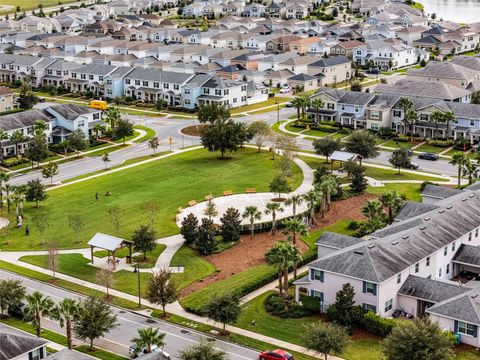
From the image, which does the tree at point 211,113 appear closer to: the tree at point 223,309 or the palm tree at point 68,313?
the tree at point 223,309

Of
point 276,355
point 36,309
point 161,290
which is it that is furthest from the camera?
point 161,290

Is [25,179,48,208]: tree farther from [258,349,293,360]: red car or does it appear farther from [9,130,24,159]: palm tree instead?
[258,349,293,360]: red car

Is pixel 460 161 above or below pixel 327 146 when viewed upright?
above

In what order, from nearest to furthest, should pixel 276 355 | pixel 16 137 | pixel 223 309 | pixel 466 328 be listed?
1. pixel 276 355
2. pixel 466 328
3. pixel 223 309
4. pixel 16 137

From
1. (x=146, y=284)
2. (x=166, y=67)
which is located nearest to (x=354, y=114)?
(x=166, y=67)

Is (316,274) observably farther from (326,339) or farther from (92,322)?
(92,322)

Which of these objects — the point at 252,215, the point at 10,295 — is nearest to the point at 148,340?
the point at 10,295

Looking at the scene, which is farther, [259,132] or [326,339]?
[259,132]
